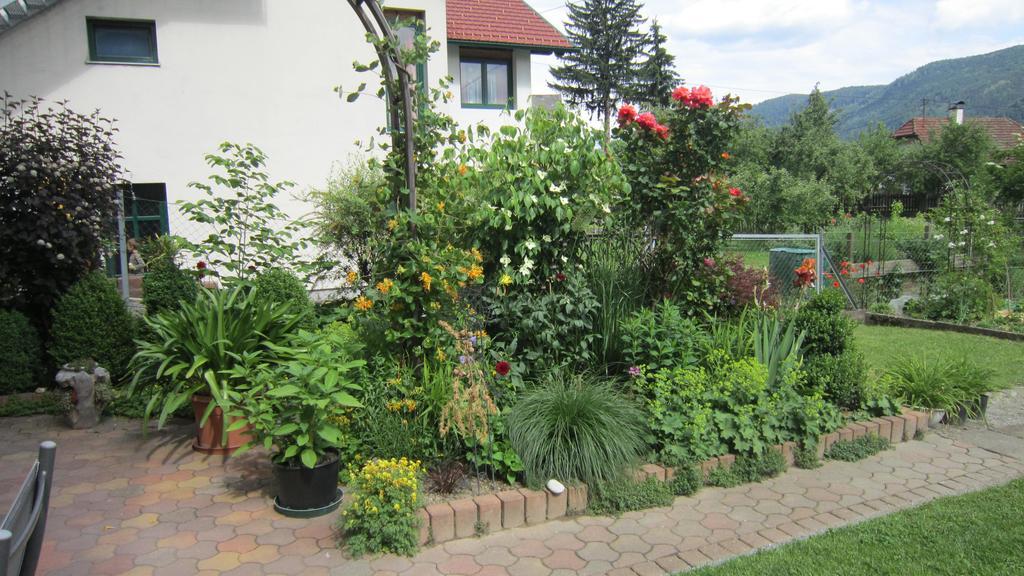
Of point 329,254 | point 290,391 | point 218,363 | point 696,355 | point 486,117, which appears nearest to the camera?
point 290,391

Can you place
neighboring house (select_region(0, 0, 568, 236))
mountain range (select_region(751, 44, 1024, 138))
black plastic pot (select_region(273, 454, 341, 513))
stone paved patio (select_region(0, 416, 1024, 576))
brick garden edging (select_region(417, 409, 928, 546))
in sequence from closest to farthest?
1. stone paved patio (select_region(0, 416, 1024, 576))
2. brick garden edging (select_region(417, 409, 928, 546))
3. black plastic pot (select_region(273, 454, 341, 513))
4. neighboring house (select_region(0, 0, 568, 236))
5. mountain range (select_region(751, 44, 1024, 138))

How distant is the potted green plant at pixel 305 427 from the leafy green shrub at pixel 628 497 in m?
1.52

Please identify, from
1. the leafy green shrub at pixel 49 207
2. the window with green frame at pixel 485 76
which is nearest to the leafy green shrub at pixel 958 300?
the window with green frame at pixel 485 76

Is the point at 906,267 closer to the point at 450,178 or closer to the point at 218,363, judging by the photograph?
the point at 450,178

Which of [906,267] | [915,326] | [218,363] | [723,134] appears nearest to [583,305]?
[723,134]

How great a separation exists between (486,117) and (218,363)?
416 inches

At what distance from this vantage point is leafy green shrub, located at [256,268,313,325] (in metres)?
5.68

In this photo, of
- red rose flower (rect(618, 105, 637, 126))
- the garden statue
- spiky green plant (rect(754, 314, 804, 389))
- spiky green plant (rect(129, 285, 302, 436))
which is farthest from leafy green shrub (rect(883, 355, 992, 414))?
the garden statue

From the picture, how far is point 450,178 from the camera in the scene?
442cm

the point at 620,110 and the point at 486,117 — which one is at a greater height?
the point at 486,117

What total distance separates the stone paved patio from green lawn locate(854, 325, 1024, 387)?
7.32 feet

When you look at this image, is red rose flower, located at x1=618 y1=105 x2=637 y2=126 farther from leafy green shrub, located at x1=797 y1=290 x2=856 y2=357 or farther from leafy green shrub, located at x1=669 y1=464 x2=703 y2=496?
leafy green shrub, located at x1=669 y1=464 x2=703 y2=496

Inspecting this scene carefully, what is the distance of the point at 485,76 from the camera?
569 inches

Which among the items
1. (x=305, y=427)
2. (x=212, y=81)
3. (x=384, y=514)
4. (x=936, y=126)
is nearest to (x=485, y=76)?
(x=212, y=81)
